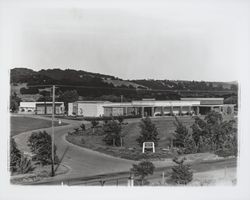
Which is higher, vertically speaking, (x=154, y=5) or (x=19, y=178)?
(x=154, y=5)

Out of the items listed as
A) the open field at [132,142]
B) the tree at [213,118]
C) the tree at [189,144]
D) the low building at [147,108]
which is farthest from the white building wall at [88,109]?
the tree at [213,118]

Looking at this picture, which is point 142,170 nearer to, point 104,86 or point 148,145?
point 148,145

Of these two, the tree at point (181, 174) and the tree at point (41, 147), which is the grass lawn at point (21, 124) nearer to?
the tree at point (41, 147)

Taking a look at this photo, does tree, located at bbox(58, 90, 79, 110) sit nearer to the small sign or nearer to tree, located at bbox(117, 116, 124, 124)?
tree, located at bbox(117, 116, 124, 124)
